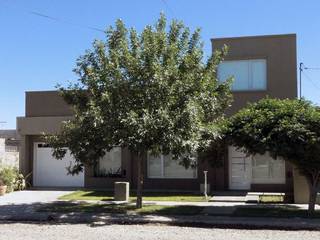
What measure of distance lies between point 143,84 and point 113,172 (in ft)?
35.7

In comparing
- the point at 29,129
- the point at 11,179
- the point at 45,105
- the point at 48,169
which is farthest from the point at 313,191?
the point at 29,129

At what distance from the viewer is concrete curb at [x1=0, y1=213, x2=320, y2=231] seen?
15.1 meters

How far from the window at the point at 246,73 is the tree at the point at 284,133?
26.0 feet

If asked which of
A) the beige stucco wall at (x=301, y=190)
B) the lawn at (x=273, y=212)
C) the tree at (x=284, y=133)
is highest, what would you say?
the tree at (x=284, y=133)

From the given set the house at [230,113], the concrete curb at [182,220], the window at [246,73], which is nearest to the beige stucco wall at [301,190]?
the house at [230,113]

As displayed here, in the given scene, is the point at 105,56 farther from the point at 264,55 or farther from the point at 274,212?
the point at 264,55

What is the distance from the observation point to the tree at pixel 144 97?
652 inches

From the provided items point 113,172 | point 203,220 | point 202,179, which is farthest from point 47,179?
point 203,220

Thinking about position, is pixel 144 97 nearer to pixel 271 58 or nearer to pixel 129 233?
pixel 129 233

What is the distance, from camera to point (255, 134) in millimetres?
16406

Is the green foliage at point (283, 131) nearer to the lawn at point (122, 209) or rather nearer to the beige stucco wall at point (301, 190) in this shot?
the lawn at point (122, 209)

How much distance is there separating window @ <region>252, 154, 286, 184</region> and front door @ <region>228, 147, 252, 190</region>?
10.7 inches

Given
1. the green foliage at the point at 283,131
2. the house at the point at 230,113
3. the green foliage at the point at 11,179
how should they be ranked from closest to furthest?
Answer: the green foliage at the point at 283,131
the green foliage at the point at 11,179
the house at the point at 230,113

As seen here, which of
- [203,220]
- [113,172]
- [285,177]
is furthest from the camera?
[113,172]
